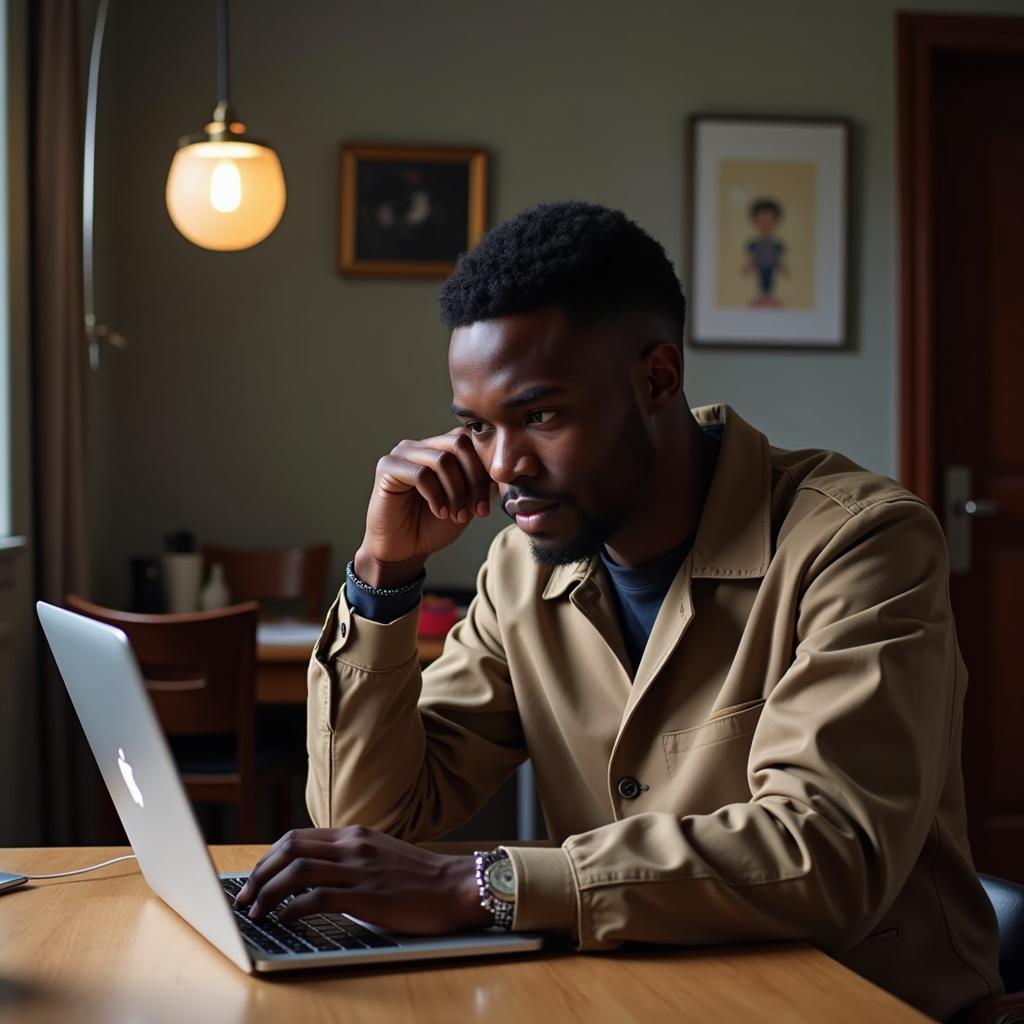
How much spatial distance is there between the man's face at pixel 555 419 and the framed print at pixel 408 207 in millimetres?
2439

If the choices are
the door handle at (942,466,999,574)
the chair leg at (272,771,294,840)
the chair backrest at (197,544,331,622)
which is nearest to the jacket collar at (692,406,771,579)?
the chair leg at (272,771,294,840)

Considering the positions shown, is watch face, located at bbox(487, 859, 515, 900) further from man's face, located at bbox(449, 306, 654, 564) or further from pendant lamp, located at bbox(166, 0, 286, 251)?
pendant lamp, located at bbox(166, 0, 286, 251)

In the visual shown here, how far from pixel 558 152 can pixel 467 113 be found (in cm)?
28

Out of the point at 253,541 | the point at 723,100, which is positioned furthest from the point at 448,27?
the point at 253,541

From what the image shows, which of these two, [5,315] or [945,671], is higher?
[5,315]

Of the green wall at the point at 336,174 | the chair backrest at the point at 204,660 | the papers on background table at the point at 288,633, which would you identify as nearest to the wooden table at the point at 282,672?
the papers on background table at the point at 288,633

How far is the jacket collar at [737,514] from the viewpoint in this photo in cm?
136

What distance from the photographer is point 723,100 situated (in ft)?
12.6

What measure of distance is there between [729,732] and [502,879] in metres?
0.36

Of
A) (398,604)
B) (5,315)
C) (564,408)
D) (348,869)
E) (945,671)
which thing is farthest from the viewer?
(5,315)

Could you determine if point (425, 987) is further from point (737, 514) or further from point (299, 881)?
point (737, 514)

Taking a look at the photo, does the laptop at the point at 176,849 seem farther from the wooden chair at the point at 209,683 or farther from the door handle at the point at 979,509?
the door handle at the point at 979,509

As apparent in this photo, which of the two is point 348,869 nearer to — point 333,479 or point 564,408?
point 564,408

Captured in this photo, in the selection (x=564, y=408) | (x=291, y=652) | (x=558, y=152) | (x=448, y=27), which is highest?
(x=448, y=27)
